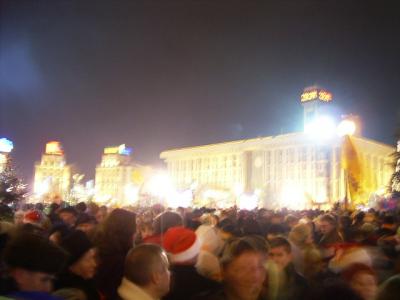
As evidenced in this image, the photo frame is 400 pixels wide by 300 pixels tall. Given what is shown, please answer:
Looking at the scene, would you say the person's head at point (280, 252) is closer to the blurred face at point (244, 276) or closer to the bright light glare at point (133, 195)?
the blurred face at point (244, 276)

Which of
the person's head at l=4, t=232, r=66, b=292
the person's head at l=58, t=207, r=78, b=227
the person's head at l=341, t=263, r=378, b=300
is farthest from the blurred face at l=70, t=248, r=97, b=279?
the person's head at l=58, t=207, r=78, b=227

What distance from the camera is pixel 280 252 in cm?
469

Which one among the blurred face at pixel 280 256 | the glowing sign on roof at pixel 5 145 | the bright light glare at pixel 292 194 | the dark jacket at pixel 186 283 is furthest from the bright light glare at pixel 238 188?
the dark jacket at pixel 186 283

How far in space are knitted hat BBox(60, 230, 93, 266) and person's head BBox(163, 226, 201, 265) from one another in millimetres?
805

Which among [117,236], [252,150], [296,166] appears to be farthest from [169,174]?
[117,236]

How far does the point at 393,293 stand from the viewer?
97.8 inches

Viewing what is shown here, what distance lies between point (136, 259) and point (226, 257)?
73 centimetres

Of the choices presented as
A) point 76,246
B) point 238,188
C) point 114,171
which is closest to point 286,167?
point 238,188

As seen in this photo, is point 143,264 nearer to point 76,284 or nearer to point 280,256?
point 76,284

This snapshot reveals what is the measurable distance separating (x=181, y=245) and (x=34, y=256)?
1.85 m

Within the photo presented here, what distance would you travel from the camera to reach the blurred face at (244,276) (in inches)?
135

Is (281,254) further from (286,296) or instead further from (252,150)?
(252,150)

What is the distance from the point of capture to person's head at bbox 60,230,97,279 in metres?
3.89

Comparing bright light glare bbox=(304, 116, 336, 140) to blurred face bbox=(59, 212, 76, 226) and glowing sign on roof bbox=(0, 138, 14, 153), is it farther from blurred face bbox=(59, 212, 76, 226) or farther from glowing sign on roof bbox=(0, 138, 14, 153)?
blurred face bbox=(59, 212, 76, 226)
